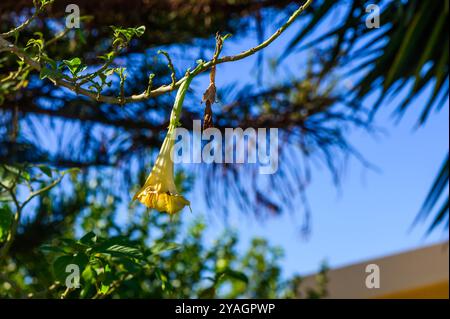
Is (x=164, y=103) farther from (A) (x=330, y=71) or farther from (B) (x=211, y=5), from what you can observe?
(A) (x=330, y=71)

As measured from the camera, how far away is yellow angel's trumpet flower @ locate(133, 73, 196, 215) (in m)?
0.65

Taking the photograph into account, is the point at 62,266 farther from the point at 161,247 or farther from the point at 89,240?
the point at 161,247

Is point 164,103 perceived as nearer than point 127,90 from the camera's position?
No

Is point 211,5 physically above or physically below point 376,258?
above

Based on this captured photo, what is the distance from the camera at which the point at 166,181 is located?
2.15 feet

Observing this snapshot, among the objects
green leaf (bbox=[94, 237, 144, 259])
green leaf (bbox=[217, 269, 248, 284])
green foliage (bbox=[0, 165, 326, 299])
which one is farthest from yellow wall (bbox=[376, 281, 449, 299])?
green leaf (bbox=[94, 237, 144, 259])

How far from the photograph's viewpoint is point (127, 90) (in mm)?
2205

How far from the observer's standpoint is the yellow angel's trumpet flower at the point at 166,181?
Result: 0.65 metres

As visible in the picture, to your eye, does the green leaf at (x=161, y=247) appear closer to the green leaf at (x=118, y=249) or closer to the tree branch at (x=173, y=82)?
the green leaf at (x=118, y=249)

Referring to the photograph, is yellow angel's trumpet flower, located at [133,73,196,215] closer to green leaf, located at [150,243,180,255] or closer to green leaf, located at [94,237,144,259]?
green leaf, located at [94,237,144,259]

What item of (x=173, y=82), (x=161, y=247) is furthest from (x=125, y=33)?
(x=161, y=247)
